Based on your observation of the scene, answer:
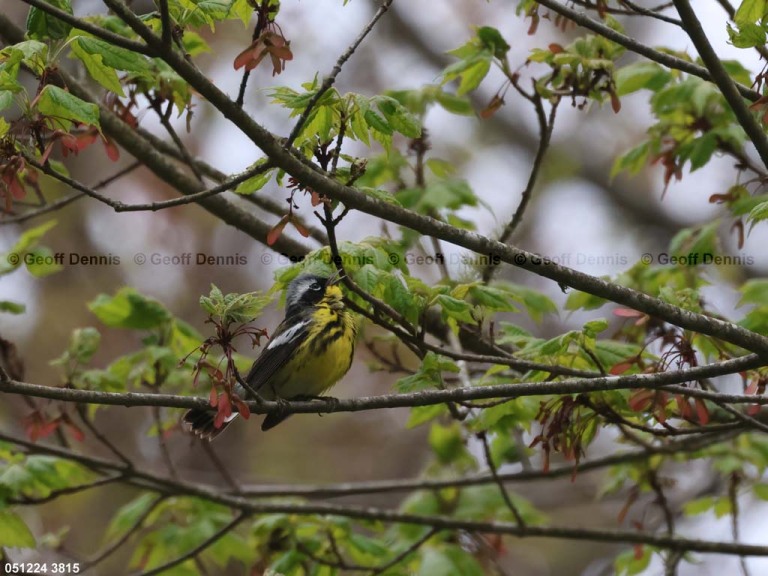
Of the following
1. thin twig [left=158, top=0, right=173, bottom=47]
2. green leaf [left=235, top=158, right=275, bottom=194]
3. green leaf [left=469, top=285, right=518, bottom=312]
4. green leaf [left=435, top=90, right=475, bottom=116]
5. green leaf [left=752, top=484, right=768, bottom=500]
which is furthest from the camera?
green leaf [left=752, top=484, right=768, bottom=500]

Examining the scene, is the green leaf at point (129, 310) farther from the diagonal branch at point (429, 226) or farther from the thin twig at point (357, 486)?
the diagonal branch at point (429, 226)

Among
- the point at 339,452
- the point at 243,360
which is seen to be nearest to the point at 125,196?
the point at 339,452

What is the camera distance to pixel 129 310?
4.86 metres

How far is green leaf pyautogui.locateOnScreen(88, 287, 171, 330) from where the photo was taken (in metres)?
4.82

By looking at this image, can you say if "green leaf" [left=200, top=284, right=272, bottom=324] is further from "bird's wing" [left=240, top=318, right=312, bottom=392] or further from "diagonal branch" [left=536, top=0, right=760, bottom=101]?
"bird's wing" [left=240, top=318, right=312, bottom=392]

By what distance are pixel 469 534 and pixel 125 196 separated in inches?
220

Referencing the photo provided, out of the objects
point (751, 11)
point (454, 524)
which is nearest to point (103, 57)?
point (751, 11)

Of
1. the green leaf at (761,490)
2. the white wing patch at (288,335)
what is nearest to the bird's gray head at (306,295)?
the white wing patch at (288,335)

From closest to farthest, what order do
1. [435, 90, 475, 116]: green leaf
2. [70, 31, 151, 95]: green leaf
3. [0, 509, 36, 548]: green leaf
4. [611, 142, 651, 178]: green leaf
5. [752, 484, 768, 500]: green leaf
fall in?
[70, 31, 151, 95]: green leaf
[0, 509, 36, 548]: green leaf
[611, 142, 651, 178]: green leaf
[435, 90, 475, 116]: green leaf
[752, 484, 768, 500]: green leaf

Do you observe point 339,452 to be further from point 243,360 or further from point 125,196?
point 243,360

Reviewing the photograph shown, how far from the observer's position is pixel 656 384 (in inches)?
130

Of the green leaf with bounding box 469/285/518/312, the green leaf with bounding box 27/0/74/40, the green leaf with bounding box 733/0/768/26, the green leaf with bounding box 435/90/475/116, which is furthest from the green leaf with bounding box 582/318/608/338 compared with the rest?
the green leaf with bounding box 27/0/74/40

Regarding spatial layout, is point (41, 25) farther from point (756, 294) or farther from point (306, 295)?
point (756, 294)

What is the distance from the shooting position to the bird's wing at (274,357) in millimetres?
4707
